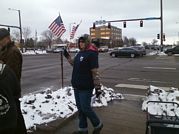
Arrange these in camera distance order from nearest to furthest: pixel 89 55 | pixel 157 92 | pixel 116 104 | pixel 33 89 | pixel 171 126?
1. pixel 171 126
2. pixel 89 55
3. pixel 116 104
4. pixel 157 92
5. pixel 33 89

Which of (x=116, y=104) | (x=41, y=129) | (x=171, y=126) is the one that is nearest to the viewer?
(x=171, y=126)

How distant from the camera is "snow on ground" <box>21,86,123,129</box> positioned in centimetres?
612

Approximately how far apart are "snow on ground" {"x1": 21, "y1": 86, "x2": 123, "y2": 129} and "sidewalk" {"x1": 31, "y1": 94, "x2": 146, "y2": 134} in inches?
9.7

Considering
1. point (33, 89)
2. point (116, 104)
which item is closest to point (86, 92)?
point (116, 104)

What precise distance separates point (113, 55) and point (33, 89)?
31.0m

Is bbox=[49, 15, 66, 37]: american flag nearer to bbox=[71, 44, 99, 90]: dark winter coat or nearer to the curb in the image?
the curb

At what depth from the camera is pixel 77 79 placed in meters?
5.15

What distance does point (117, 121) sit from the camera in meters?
6.54

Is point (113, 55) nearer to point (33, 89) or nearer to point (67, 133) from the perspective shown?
point (33, 89)

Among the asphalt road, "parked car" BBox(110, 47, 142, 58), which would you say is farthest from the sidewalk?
"parked car" BBox(110, 47, 142, 58)

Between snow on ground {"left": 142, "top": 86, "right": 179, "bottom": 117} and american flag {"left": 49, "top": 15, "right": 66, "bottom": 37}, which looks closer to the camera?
snow on ground {"left": 142, "top": 86, "right": 179, "bottom": 117}

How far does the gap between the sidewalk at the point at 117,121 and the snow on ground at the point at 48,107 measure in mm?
247

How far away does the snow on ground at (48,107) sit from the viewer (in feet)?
20.1

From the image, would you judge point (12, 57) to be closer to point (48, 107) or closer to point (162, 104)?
point (48, 107)
